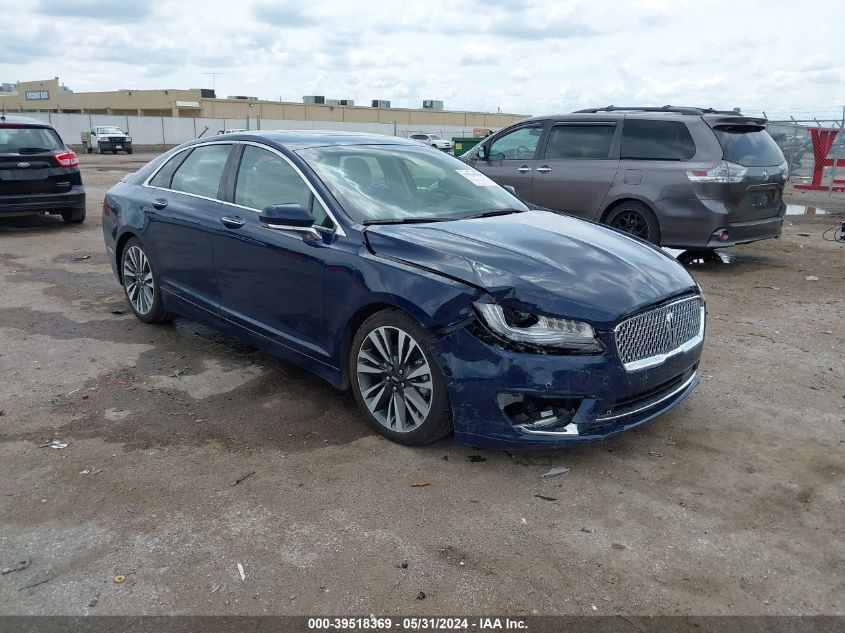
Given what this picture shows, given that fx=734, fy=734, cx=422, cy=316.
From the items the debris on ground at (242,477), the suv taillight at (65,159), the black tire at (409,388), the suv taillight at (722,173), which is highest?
the suv taillight at (722,173)

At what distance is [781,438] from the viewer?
14.0ft

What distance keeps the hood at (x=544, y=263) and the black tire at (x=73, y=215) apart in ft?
31.5

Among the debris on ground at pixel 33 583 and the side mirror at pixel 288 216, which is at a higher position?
the side mirror at pixel 288 216

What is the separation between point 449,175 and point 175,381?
242 cm

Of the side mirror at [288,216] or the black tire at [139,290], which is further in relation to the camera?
the black tire at [139,290]

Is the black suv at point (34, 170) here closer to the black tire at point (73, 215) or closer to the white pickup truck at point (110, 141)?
the black tire at point (73, 215)

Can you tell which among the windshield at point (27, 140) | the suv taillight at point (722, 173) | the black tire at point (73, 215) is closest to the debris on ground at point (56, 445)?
the suv taillight at point (722, 173)

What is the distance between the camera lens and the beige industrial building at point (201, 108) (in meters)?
68.3

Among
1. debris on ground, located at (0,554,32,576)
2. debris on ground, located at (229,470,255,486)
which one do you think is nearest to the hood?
debris on ground, located at (229,470,255,486)

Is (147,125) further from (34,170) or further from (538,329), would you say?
(538,329)

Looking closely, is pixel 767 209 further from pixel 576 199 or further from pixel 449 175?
pixel 449 175

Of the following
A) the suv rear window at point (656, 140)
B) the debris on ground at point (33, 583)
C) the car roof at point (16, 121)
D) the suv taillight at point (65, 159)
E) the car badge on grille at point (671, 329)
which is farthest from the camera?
the suv taillight at point (65, 159)

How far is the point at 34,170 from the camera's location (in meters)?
11.0

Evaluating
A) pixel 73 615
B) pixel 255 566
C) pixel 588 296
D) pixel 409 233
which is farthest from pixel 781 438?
pixel 73 615
